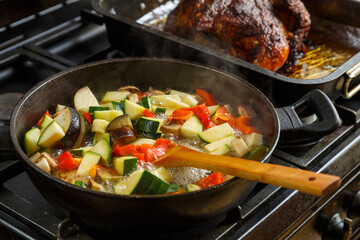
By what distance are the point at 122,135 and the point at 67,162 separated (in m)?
0.17

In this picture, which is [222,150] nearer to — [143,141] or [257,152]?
[257,152]

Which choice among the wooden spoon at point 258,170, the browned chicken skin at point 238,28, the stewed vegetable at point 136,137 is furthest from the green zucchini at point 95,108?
the browned chicken skin at point 238,28

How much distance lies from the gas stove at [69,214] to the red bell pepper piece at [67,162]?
13 centimetres

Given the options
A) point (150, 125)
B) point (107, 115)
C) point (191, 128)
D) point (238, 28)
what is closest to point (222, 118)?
point (191, 128)

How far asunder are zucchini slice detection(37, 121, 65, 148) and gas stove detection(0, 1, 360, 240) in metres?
0.12

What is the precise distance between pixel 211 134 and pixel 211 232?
288 mm

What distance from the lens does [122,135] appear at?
125cm

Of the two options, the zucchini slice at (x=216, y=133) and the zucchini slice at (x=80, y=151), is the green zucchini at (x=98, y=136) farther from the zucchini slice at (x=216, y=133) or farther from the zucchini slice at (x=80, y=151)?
the zucchini slice at (x=216, y=133)

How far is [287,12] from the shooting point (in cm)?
201

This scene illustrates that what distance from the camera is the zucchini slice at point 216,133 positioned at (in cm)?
129

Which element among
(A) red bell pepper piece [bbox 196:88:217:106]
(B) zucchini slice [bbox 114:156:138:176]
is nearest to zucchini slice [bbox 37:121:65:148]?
(B) zucchini slice [bbox 114:156:138:176]

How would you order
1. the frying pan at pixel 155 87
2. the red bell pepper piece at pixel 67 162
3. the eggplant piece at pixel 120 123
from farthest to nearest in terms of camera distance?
the eggplant piece at pixel 120 123
the red bell pepper piece at pixel 67 162
the frying pan at pixel 155 87

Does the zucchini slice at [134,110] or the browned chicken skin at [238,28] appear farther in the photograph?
the browned chicken skin at [238,28]

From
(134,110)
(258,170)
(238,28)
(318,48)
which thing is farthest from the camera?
(318,48)
